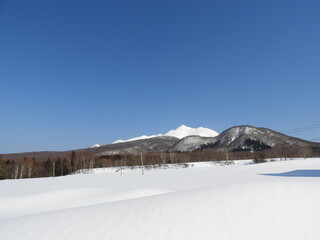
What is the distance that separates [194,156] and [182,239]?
3881 inches

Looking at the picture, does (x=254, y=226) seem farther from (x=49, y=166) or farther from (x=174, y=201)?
(x=49, y=166)

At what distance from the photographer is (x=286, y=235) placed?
5.40 meters

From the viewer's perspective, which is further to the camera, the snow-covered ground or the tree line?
the tree line

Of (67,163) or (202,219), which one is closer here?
(202,219)

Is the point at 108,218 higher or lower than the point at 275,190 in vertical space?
lower

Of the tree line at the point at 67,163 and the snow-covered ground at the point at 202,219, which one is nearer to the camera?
the snow-covered ground at the point at 202,219

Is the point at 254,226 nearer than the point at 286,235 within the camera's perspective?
No

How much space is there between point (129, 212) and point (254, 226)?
4.35 metres

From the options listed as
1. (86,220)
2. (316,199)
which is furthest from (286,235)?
(86,220)

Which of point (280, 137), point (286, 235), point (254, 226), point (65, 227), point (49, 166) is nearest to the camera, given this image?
point (286, 235)

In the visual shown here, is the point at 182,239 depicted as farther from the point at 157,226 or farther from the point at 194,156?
the point at 194,156

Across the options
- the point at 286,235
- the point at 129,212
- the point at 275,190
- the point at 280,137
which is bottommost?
the point at 286,235

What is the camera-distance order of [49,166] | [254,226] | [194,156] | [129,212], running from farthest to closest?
1. [194,156]
2. [49,166]
3. [129,212]
4. [254,226]

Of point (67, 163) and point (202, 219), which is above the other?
point (67, 163)
